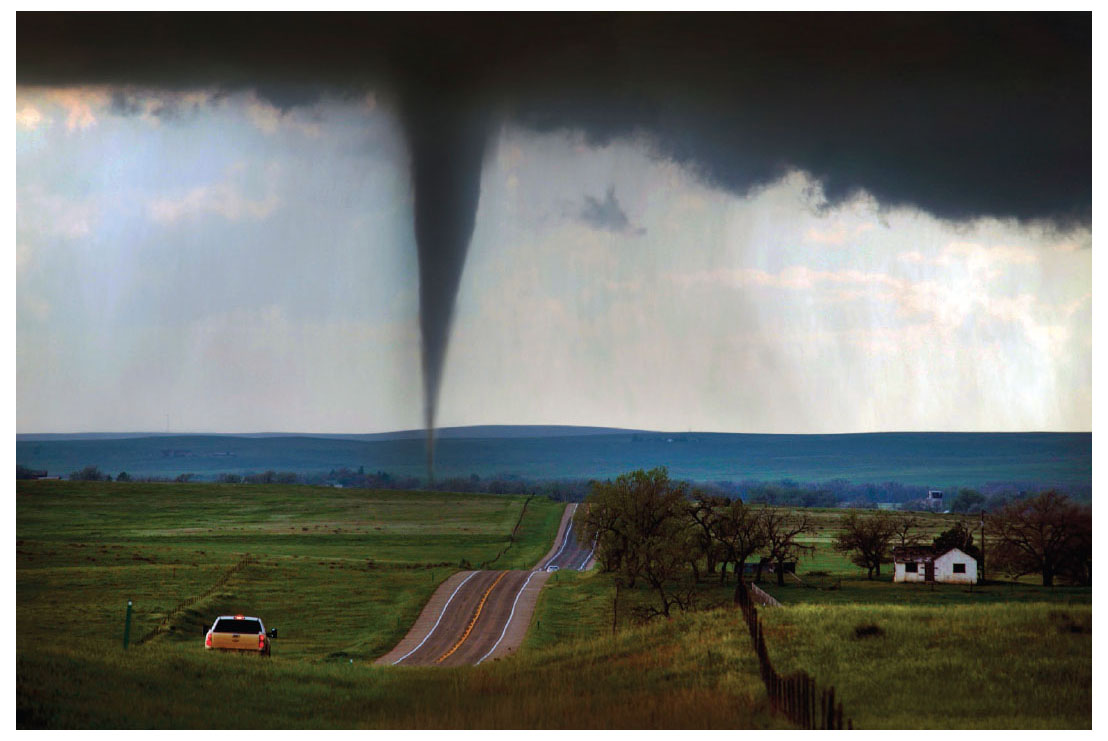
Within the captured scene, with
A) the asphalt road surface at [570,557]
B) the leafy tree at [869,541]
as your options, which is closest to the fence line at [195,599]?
the asphalt road surface at [570,557]

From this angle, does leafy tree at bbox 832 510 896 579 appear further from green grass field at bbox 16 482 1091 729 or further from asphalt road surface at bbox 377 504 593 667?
asphalt road surface at bbox 377 504 593 667

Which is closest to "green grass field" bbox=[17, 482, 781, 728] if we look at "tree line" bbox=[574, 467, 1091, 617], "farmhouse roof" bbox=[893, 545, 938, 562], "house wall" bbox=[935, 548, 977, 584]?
"tree line" bbox=[574, 467, 1091, 617]

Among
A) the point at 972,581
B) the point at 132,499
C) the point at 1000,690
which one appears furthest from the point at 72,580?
the point at 132,499

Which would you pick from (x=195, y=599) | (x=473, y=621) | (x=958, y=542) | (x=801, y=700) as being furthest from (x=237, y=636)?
(x=958, y=542)

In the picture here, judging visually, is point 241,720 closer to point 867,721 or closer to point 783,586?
point 867,721

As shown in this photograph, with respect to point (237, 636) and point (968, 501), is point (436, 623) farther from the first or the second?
point (968, 501)

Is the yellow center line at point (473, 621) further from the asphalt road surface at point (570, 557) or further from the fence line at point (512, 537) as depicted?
the fence line at point (512, 537)
